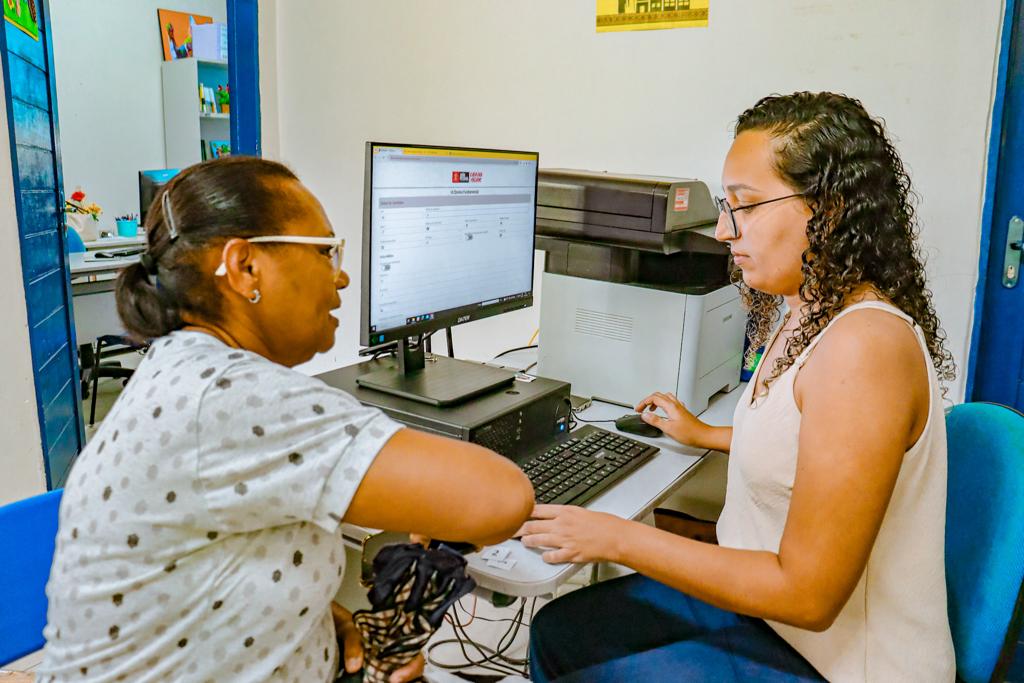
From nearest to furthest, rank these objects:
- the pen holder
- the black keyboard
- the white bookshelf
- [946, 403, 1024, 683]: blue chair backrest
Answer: [946, 403, 1024, 683]: blue chair backrest → the black keyboard → the pen holder → the white bookshelf

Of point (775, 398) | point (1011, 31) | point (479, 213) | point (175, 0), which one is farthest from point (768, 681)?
point (175, 0)

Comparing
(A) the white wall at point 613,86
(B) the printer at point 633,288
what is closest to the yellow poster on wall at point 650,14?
(A) the white wall at point 613,86

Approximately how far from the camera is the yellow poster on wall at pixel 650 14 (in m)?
2.05

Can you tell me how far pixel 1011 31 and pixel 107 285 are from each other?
148 inches

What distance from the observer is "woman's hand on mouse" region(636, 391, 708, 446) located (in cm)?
156

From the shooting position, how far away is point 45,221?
2.27 meters

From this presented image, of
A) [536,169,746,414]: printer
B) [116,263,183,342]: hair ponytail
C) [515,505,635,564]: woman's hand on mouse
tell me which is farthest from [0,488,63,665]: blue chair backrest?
[536,169,746,414]: printer

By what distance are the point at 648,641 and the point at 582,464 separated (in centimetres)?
32

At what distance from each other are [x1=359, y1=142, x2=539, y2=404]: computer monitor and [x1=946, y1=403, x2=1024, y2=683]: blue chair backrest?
2.62 ft

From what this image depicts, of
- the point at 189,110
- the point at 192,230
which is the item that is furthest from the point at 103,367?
the point at 192,230

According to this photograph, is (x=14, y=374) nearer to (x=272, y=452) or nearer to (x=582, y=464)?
(x=582, y=464)

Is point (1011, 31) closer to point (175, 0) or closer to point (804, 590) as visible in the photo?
point (804, 590)

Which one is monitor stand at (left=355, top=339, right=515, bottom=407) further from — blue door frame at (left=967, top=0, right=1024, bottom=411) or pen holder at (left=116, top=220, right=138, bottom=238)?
pen holder at (left=116, top=220, right=138, bottom=238)

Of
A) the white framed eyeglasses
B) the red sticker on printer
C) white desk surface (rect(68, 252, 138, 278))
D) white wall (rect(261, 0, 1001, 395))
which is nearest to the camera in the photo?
the white framed eyeglasses
